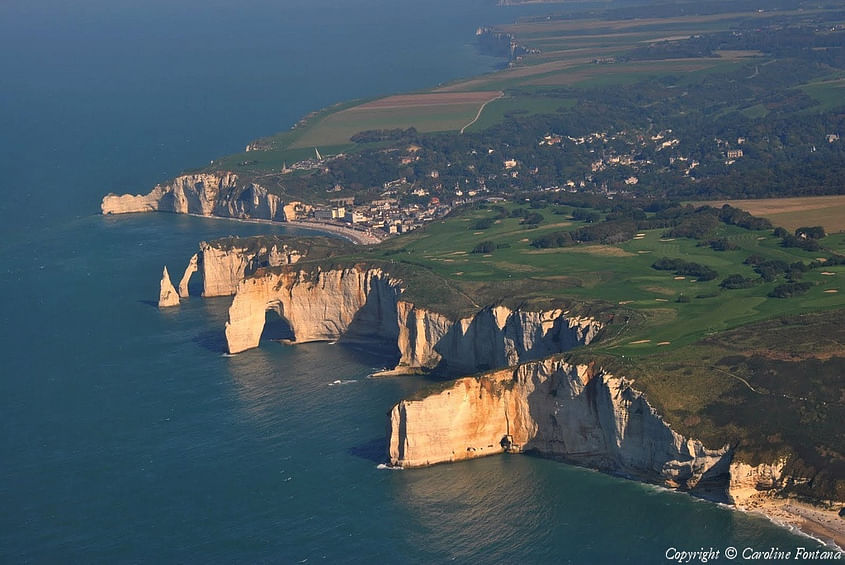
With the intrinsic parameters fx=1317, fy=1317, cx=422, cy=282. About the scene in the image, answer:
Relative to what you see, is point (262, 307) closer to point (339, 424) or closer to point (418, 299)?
point (418, 299)

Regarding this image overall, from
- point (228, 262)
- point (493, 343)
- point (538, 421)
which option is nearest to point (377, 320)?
point (493, 343)

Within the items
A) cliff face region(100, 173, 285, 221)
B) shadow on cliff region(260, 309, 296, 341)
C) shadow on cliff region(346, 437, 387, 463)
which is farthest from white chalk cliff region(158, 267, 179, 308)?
cliff face region(100, 173, 285, 221)

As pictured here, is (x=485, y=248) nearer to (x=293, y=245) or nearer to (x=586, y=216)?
(x=293, y=245)

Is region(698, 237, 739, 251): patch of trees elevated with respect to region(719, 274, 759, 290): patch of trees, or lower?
elevated

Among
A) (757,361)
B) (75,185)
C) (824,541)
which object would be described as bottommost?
(824,541)

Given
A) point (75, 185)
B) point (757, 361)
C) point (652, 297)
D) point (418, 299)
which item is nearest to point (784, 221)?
point (652, 297)

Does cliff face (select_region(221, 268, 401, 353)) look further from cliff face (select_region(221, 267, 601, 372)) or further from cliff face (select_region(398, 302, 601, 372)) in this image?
cliff face (select_region(398, 302, 601, 372))
